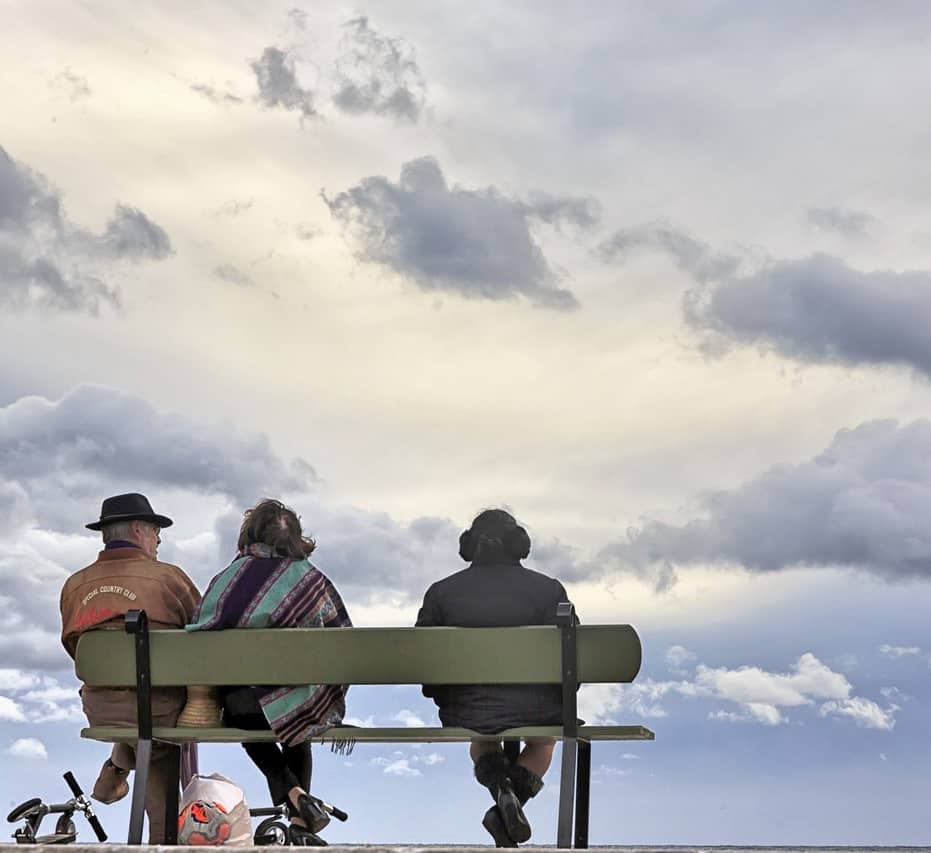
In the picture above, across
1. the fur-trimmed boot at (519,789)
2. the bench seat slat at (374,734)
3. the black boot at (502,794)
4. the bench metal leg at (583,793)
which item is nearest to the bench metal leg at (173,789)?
the bench seat slat at (374,734)

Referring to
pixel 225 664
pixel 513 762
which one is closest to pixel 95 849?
pixel 225 664

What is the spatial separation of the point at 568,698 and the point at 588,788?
1.98 ft

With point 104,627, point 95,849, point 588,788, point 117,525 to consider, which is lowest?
point 95,849

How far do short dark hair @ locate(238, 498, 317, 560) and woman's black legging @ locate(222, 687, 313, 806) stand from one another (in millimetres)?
700

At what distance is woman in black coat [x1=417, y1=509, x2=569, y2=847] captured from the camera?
7480mm

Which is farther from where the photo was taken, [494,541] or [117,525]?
[117,525]

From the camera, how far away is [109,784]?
857 cm

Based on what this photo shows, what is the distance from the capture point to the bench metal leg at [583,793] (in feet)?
24.9

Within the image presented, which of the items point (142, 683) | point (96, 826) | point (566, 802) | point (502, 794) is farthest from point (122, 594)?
point (566, 802)

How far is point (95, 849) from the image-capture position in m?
5.60

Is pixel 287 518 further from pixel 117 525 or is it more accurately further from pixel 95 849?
pixel 95 849

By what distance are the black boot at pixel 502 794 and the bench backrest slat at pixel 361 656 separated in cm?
46

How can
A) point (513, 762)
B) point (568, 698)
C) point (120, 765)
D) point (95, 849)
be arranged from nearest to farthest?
point (95, 849) < point (568, 698) < point (513, 762) < point (120, 765)

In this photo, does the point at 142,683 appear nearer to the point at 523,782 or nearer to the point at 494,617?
the point at 494,617
